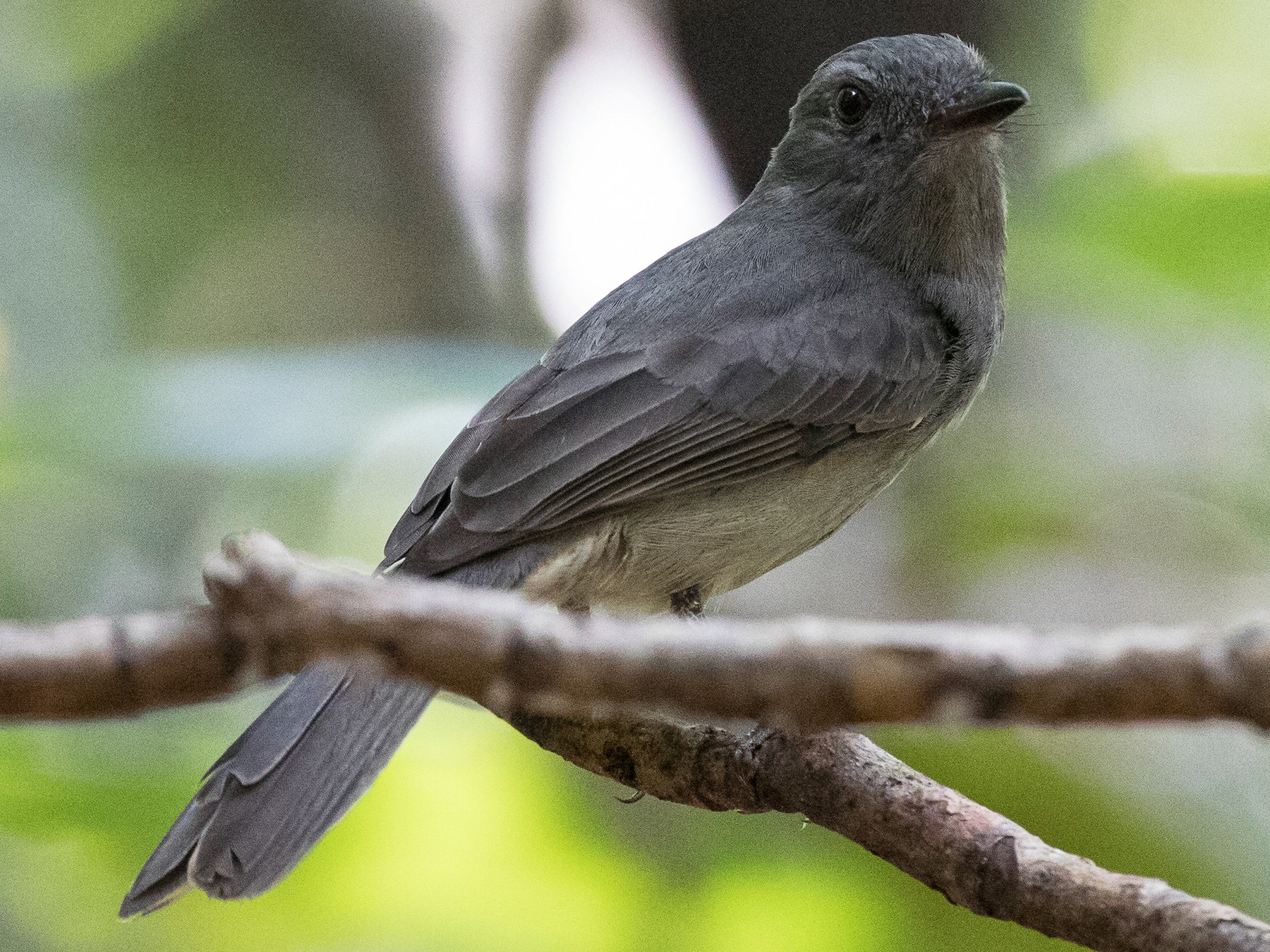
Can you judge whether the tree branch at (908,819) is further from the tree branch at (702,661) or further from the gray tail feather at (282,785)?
the tree branch at (702,661)

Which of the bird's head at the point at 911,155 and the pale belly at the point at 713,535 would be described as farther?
the bird's head at the point at 911,155

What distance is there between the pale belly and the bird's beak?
79cm

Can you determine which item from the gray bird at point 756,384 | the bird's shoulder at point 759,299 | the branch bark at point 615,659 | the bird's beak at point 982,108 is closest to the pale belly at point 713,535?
the gray bird at point 756,384

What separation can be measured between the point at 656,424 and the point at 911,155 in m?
1.05

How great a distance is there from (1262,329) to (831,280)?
1532 mm

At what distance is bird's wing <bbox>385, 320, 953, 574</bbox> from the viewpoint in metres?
2.85

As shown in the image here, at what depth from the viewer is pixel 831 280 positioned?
3.32 meters

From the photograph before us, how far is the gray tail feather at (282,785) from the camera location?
2.10 m

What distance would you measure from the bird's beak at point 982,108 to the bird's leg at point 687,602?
1.33 meters

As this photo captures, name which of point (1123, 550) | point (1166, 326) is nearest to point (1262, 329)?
point (1166, 326)

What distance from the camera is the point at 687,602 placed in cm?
330

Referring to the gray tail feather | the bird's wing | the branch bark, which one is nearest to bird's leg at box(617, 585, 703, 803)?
the bird's wing

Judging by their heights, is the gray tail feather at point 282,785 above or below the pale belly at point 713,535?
below

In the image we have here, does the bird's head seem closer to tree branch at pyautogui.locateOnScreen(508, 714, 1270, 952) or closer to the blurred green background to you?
the blurred green background
